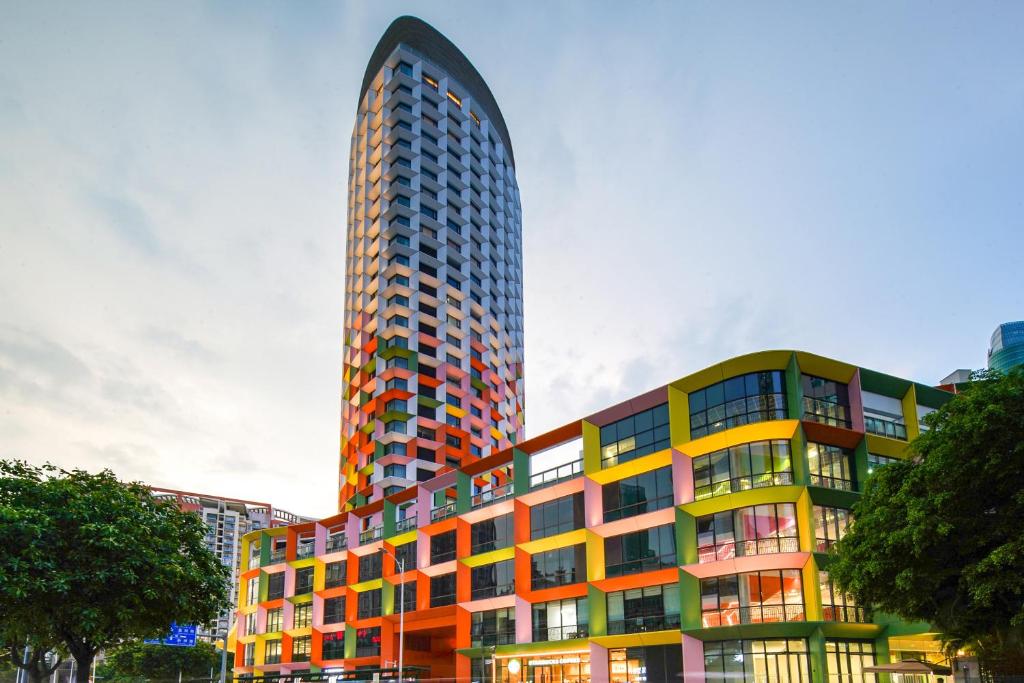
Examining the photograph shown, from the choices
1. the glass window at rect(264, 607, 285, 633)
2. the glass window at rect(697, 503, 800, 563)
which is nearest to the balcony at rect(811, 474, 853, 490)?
the glass window at rect(697, 503, 800, 563)

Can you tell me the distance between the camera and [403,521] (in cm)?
7969

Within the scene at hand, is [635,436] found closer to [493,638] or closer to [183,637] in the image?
A: [493,638]

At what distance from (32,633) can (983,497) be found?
39777mm

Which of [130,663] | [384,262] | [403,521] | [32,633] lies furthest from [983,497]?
[130,663]

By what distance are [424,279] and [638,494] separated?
60.5m

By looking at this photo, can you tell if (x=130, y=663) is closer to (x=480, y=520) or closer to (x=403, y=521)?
(x=403, y=521)

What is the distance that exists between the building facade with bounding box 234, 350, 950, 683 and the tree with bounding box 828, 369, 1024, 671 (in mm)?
7828

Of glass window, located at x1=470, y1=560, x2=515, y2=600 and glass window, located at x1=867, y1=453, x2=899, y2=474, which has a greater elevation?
glass window, located at x1=867, y1=453, x2=899, y2=474

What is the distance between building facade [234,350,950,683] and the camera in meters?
46.6

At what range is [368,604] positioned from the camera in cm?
8012

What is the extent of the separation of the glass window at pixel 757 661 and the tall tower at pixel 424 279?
55432mm

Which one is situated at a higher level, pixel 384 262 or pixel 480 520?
pixel 384 262

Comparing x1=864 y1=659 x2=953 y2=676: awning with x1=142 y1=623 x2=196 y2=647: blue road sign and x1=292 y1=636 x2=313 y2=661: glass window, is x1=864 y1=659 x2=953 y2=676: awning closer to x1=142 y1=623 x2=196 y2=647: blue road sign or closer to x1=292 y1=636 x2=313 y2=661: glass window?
x1=142 y1=623 x2=196 y2=647: blue road sign

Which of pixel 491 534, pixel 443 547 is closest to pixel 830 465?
pixel 491 534
